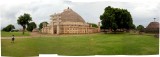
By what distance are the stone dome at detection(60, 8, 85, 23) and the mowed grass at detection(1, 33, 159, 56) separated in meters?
0.84

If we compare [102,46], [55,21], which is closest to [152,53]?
[102,46]

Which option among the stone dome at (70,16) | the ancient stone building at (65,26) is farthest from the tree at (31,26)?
the stone dome at (70,16)

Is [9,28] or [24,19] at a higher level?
[24,19]

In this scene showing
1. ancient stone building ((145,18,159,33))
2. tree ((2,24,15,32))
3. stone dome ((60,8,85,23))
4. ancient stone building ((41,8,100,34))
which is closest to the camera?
tree ((2,24,15,32))

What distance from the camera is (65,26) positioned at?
12.2 metres

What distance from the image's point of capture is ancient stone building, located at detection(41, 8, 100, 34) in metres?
11.6

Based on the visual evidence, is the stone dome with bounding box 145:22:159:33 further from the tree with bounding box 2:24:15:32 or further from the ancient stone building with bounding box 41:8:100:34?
the tree with bounding box 2:24:15:32

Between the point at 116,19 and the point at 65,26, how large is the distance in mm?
1825

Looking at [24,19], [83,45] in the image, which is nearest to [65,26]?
[83,45]

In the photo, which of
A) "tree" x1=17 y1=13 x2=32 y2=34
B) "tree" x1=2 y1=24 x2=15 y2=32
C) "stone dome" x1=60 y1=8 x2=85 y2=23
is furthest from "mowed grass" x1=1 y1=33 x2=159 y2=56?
"stone dome" x1=60 y1=8 x2=85 y2=23

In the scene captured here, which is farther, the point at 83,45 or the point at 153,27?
the point at 153,27

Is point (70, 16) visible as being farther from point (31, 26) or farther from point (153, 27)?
point (153, 27)

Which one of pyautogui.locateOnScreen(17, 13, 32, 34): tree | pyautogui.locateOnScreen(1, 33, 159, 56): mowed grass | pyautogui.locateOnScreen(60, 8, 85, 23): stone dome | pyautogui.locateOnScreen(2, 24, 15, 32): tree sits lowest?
pyautogui.locateOnScreen(1, 33, 159, 56): mowed grass

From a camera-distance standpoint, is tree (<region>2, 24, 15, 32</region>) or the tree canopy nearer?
tree (<region>2, 24, 15, 32</region>)
